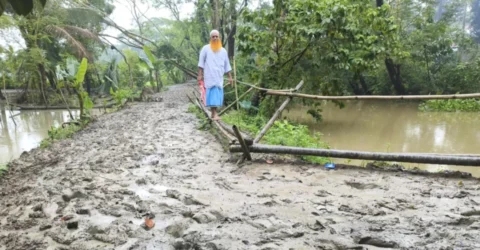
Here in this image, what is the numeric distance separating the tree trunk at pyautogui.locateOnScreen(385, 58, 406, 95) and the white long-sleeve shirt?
415 inches

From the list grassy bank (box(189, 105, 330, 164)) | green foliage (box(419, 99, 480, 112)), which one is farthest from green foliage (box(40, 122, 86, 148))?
green foliage (box(419, 99, 480, 112))

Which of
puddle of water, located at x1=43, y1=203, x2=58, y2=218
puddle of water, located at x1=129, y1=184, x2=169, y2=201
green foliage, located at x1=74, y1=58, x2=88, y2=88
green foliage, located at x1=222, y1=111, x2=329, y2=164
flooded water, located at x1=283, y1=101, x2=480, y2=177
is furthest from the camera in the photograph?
flooded water, located at x1=283, y1=101, x2=480, y2=177

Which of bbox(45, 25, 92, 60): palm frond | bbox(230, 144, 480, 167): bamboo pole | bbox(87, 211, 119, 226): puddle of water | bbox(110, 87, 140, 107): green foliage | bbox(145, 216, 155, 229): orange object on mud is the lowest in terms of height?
bbox(87, 211, 119, 226): puddle of water

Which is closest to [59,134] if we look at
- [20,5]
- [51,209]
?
[51,209]

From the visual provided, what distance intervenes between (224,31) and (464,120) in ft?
33.1

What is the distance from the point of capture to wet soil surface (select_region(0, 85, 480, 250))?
6.76ft

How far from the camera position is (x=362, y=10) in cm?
744

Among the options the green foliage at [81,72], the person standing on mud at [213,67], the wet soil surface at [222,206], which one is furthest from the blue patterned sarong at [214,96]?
the green foliage at [81,72]

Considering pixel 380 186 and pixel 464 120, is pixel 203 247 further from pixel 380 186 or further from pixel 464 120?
pixel 464 120

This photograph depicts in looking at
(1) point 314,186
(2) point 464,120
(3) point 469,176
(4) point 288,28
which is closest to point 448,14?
(2) point 464,120

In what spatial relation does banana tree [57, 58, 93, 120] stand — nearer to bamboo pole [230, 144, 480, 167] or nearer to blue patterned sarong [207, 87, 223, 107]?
blue patterned sarong [207, 87, 223, 107]

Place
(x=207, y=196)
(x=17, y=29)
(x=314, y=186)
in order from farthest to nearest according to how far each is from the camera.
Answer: (x=17, y=29), (x=314, y=186), (x=207, y=196)

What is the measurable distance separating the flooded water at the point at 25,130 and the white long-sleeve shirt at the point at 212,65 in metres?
3.83

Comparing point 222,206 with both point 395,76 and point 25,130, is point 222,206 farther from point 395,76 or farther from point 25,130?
point 395,76
